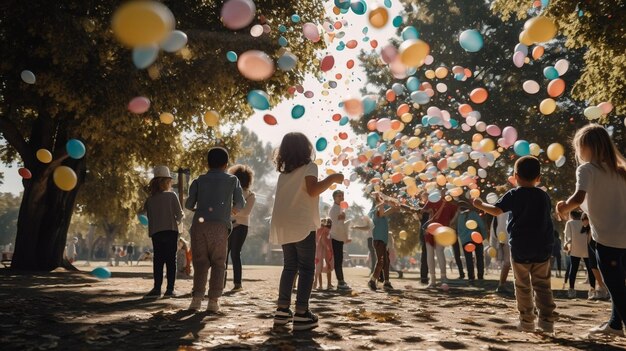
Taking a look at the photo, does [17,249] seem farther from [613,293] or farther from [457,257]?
[613,293]

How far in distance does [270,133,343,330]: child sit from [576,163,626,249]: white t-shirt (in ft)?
6.95

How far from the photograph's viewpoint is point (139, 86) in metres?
10.9

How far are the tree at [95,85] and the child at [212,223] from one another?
5.70 metres

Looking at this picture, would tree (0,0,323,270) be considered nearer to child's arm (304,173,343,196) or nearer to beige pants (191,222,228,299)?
beige pants (191,222,228,299)

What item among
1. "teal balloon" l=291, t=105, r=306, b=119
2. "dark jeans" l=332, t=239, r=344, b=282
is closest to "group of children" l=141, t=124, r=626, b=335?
"teal balloon" l=291, t=105, r=306, b=119

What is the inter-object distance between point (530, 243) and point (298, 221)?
2.12 meters

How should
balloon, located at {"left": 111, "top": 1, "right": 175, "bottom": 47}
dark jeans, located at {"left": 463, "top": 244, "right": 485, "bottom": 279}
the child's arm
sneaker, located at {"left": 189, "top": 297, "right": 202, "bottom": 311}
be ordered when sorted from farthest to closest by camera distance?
dark jeans, located at {"left": 463, "top": 244, "right": 485, "bottom": 279}, balloon, located at {"left": 111, "top": 1, "right": 175, "bottom": 47}, sneaker, located at {"left": 189, "top": 297, "right": 202, "bottom": 311}, the child's arm

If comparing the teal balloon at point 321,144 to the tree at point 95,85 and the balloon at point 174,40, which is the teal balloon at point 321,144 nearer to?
the balloon at point 174,40

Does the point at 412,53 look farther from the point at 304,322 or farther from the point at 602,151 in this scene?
the point at 304,322

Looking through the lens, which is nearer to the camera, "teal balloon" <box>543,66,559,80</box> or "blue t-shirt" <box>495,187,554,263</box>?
"blue t-shirt" <box>495,187,554,263</box>

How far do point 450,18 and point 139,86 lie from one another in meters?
19.4

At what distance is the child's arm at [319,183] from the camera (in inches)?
183

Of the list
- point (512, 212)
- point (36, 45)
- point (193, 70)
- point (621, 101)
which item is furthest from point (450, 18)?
point (512, 212)

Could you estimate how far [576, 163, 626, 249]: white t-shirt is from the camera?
4148 millimetres
